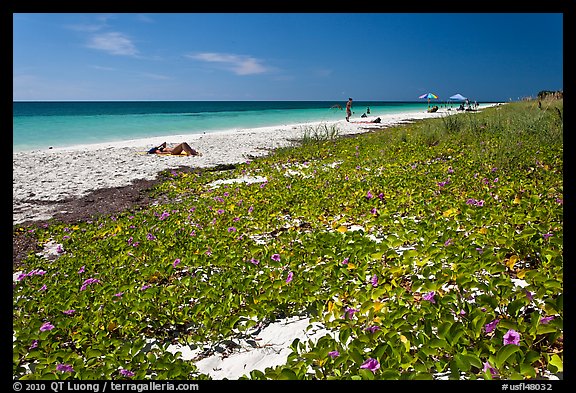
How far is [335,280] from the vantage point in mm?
3645

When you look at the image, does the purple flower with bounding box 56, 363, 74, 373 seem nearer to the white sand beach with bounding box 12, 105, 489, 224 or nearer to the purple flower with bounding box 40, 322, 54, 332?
the purple flower with bounding box 40, 322, 54, 332

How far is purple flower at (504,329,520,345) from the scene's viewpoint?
7.31 feet

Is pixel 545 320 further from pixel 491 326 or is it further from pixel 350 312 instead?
pixel 350 312

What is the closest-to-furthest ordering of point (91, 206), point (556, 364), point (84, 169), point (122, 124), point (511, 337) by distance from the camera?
1. point (556, 364)
2. point (511, 337)
3. point (91, 206)
4. point (84, 169)
5. point (122, 124)

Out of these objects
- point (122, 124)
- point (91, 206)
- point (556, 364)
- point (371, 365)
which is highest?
point (122, 124)

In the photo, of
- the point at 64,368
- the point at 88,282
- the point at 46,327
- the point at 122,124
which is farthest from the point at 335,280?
the point at 122,124

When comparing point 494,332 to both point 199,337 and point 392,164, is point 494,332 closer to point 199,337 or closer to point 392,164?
point 199,337

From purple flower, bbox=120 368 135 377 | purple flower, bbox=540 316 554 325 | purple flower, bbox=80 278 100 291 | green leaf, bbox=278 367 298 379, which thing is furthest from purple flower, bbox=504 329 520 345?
purple flower, bbox=80 278 100 291

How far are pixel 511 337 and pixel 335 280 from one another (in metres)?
1.65

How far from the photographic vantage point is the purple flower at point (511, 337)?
2.23 m

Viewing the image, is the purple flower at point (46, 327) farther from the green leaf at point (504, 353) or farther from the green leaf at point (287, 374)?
the green leaf at point (504, 353)
